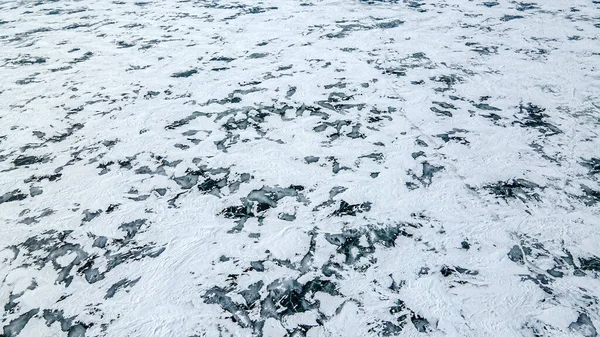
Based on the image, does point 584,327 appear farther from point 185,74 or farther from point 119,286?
point 185,74

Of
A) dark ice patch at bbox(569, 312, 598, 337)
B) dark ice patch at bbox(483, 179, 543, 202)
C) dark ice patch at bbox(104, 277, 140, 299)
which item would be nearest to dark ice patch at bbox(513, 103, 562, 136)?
dark ice patch at bbox(483, 179, 543, 202)

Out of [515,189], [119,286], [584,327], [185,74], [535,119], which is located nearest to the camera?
[584,327]

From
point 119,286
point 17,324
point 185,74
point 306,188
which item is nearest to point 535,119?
point 306,188

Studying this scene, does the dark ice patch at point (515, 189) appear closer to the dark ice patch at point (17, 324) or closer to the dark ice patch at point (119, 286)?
the dark ice patch at point (119, 286)

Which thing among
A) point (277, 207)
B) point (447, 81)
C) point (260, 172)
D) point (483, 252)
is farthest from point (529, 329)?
point (447, 81)

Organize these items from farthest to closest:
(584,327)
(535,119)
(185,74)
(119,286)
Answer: (185,74) → (535,119) → (119,286) → (584,327)

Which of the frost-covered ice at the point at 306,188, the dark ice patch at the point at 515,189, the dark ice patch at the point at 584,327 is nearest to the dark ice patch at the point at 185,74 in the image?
the frost-covered ice at the point at 306,188

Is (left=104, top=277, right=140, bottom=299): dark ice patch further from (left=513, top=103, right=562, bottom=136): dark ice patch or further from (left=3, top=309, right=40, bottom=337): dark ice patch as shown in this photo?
(left=513, top=103, right=562, bottom=136): dark ice patch

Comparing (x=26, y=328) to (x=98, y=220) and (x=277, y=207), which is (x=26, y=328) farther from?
(x=277, y=207)
